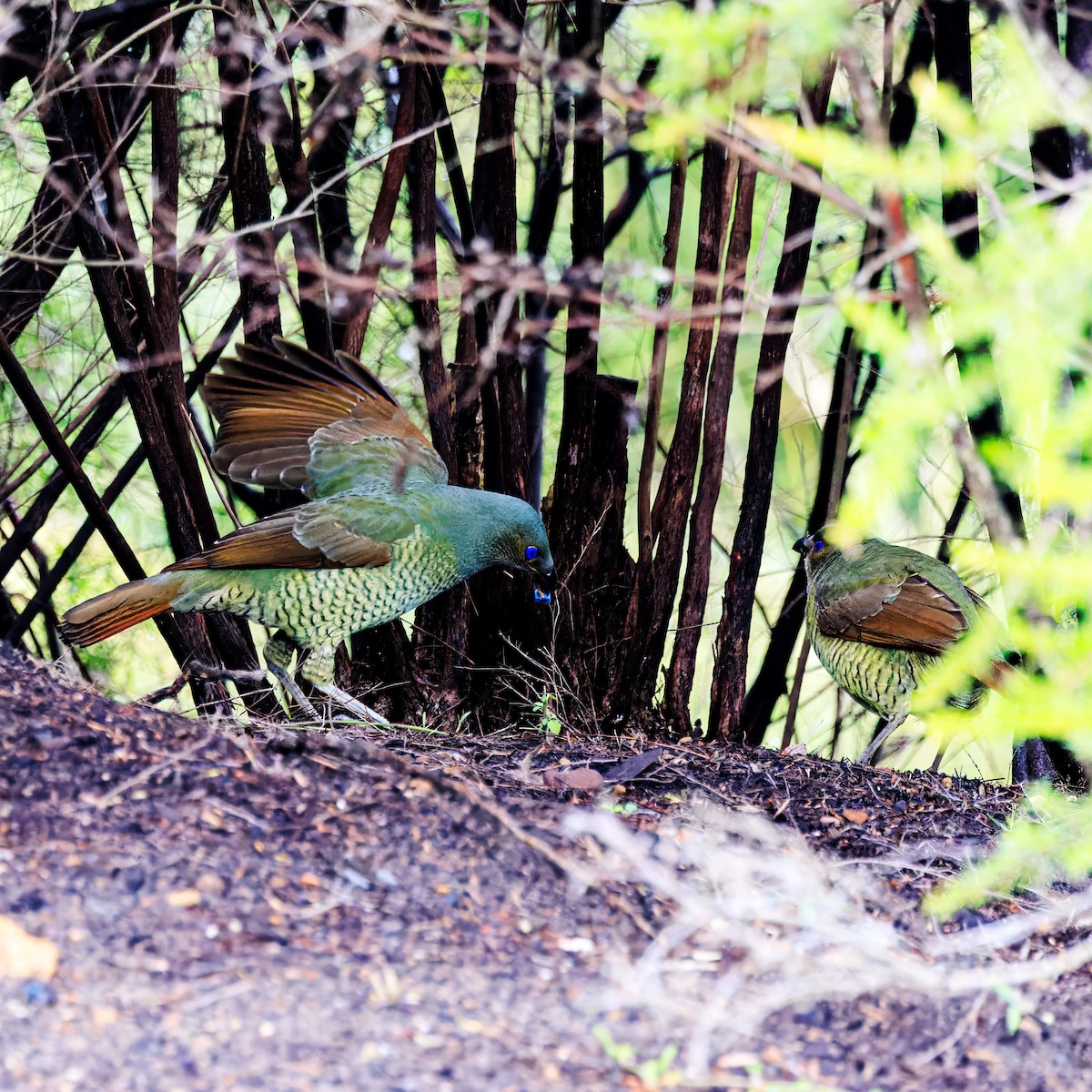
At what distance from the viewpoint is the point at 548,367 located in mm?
7008

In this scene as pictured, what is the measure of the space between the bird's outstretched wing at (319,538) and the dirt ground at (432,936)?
0.99 m

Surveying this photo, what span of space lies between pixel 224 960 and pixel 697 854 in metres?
0.97

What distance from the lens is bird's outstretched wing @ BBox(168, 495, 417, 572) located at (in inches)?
156

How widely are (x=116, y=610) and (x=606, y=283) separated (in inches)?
77.2

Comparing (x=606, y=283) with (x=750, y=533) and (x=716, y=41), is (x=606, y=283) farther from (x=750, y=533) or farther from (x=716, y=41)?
(x=750, y=533)

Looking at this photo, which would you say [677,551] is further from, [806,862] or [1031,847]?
[1031,847]

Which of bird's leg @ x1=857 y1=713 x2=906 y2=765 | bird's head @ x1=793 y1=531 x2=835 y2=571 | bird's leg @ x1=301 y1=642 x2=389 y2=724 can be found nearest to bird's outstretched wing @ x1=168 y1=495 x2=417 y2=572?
bird's leg @ x1=301 y1=642 x2=389 y2=724

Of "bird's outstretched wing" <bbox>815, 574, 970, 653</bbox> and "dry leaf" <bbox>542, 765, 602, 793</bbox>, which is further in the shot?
"bird's outstretched wing" <bbox>815, 574, 970, 653</bbox>

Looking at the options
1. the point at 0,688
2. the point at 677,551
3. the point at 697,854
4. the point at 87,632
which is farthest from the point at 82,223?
the point at 697,854

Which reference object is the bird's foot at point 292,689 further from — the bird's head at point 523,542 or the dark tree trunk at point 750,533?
the dark tree trunk at point 750,533

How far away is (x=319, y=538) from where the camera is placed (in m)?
4.07

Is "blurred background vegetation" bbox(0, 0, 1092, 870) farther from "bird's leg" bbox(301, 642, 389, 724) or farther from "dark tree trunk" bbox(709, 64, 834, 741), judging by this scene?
"bird's leg" bbox(301, 642, 389, 724)

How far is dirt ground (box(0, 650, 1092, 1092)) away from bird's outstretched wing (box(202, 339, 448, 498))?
1.54m

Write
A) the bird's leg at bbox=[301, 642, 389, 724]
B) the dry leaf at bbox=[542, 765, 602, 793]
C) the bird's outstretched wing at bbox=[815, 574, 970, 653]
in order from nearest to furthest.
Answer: the dry leaf at bbox=[542, 765, 602, 793] < the bird's leg at bbox=[301, 642, 389, 724] < the bird's outstretched wing at bbox=[815, 574, 970, 653]
